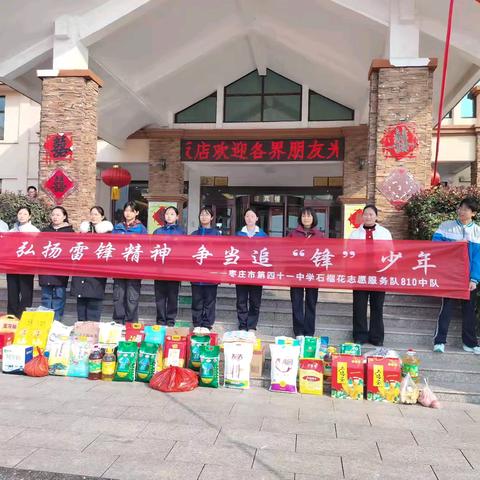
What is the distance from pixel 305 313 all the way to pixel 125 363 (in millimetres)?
2038

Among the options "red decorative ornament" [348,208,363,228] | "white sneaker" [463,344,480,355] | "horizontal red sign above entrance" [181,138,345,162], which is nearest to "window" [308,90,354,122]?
"horizontal red sign above entrance" [181,138,345,162]

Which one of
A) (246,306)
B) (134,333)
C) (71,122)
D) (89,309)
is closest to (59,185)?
(71,122)

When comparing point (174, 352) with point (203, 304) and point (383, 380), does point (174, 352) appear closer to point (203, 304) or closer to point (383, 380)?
point (203, 304)

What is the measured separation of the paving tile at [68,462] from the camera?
2756 mm

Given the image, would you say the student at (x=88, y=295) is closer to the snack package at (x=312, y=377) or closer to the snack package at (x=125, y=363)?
the snack package at (x=125, y=363)


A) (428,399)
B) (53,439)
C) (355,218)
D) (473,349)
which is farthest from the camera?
(355,218)

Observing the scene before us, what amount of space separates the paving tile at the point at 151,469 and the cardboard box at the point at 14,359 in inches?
91.2

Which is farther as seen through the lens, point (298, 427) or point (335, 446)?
point (298, 427)

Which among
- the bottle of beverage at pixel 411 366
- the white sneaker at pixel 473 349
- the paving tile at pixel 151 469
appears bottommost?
the paving tile at pixel 151 469

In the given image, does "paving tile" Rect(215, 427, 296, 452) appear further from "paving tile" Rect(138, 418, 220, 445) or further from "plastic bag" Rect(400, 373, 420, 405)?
"plastic bag" Rect(400, 373, 420, 405)

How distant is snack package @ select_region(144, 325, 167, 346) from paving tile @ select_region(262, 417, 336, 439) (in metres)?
1.65

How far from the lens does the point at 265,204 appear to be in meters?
14.6

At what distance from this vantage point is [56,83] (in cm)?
871

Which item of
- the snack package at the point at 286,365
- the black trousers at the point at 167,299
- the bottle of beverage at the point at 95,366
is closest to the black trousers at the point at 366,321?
the snack package at the point at 286,365
